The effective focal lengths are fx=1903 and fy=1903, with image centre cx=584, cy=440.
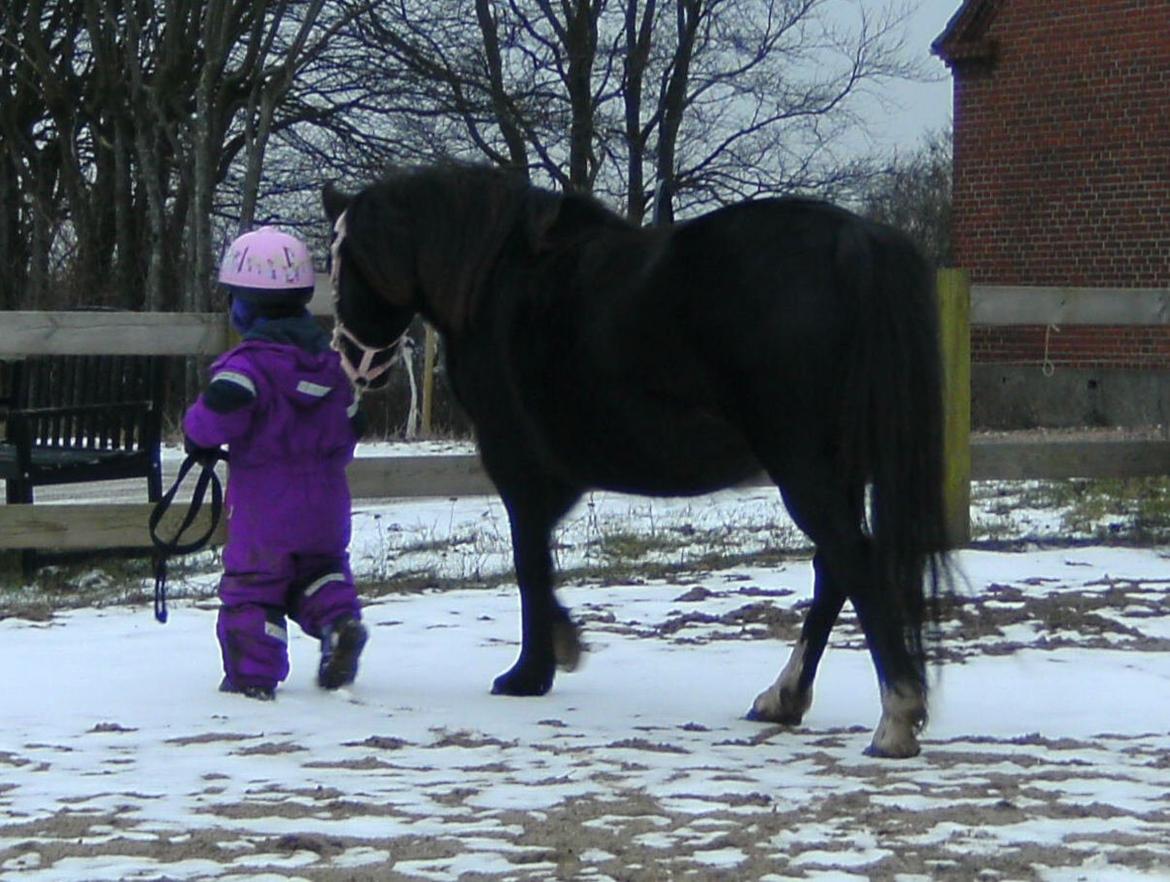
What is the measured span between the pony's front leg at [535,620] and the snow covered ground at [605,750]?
0.08 meters

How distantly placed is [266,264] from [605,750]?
67.0 inches

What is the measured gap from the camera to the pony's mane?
522cm

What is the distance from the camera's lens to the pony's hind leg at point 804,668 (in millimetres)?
4941

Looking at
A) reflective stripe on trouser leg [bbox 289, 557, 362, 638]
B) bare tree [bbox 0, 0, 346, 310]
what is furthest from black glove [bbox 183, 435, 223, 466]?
bare tree [bbox 0, 0, 346, 310]

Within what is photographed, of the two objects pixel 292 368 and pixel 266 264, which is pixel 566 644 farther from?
pixel 266 264

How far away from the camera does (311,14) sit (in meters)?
20.6

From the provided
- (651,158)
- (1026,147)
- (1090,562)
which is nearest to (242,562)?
(1090,562)

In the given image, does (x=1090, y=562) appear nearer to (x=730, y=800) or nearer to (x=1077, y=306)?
(x=1077, y=306)

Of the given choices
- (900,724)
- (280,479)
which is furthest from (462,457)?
(900,724)

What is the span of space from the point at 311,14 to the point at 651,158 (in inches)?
342

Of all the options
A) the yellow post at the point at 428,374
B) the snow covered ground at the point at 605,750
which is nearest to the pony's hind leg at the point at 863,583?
the snow covered ground at the point at 605,750

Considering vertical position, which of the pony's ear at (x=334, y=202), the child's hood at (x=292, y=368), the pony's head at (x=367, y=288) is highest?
the pony's ear at (x=334, y=202)

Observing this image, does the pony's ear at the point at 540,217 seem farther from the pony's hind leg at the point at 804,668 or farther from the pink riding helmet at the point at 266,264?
the pony's hind leg at the point at 804,668

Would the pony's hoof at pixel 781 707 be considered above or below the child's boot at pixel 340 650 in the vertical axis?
below
